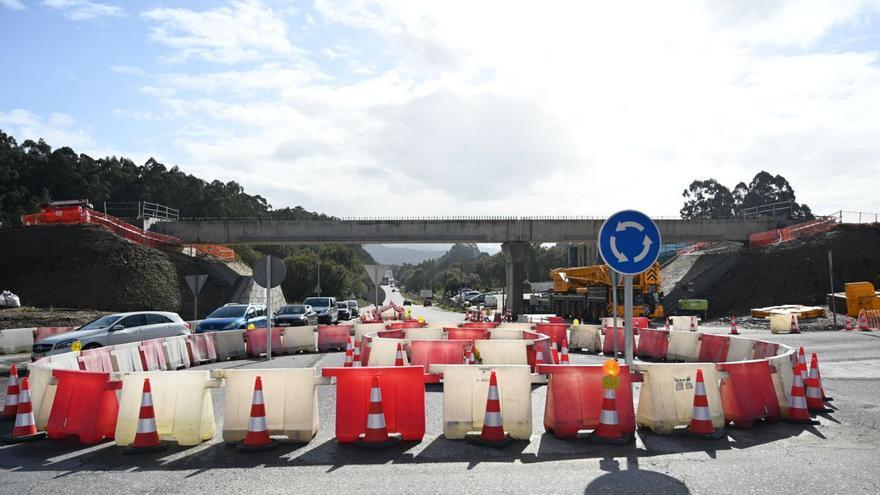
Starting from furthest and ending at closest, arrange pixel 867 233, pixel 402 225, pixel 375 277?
pixel 402 225 < pixel 867 233 < pixel 375 277

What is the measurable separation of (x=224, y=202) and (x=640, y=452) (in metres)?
103

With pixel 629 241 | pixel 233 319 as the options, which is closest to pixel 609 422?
pixel 629 241

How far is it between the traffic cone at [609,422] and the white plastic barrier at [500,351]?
5014 millimetres

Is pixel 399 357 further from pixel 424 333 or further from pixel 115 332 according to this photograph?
pixel 115 332

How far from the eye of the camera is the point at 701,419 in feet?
24.5

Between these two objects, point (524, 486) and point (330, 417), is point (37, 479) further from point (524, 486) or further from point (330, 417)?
point (524, 486)

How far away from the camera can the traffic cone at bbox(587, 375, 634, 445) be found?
727 centimetres

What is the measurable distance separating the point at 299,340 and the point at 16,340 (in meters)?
9.63

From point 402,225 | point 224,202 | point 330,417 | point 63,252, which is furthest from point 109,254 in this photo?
point 224,202

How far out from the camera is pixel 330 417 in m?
8.92

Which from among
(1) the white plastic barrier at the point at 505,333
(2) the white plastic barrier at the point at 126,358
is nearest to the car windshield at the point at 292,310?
(1) the white plastic barrier at the point at 505,333

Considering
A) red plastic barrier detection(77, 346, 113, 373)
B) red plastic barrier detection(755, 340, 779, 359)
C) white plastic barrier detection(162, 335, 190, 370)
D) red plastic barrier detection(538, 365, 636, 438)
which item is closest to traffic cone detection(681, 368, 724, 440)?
red plastic barrier detection(538, 365, 636, 438)

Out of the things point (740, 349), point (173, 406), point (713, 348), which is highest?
point (740, 349)

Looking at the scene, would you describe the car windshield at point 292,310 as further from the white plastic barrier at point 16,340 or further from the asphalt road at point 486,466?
the asphalt road at point 486,466
